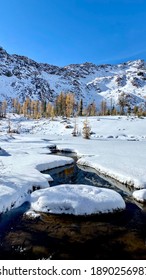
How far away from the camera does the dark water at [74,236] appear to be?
26.2ft

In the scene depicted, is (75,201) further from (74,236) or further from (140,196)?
(140,196)

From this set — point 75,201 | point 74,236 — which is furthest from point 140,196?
point 74,236

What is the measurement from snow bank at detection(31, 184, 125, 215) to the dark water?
333 mm

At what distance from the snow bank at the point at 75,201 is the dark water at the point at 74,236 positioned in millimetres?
333

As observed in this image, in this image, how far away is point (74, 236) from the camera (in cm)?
924

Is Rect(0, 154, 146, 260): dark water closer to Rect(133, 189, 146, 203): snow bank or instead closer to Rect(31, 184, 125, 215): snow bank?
Rect(31, 184, 125, 215): snow bank

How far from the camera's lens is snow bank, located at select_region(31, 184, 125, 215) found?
37.2 ft

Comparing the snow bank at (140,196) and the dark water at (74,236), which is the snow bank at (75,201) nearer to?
the dark water at (74,236)

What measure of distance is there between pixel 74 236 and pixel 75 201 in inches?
100

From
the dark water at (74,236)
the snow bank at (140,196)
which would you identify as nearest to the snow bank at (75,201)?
the dark water at (74,236)

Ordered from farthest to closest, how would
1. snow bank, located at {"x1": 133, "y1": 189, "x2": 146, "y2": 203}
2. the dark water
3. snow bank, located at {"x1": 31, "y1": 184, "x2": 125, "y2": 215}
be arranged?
snow bank, located at {"x1": 133, "y1": 189, "x2": 146, "y2": 203}, snow bank, located at {"x1": 31, "y1": 184, "x2": 125, "y2": 215}, the dark water

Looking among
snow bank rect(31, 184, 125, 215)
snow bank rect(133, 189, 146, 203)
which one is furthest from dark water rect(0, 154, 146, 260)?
snow bank rect(133, 189, 146, 203)
